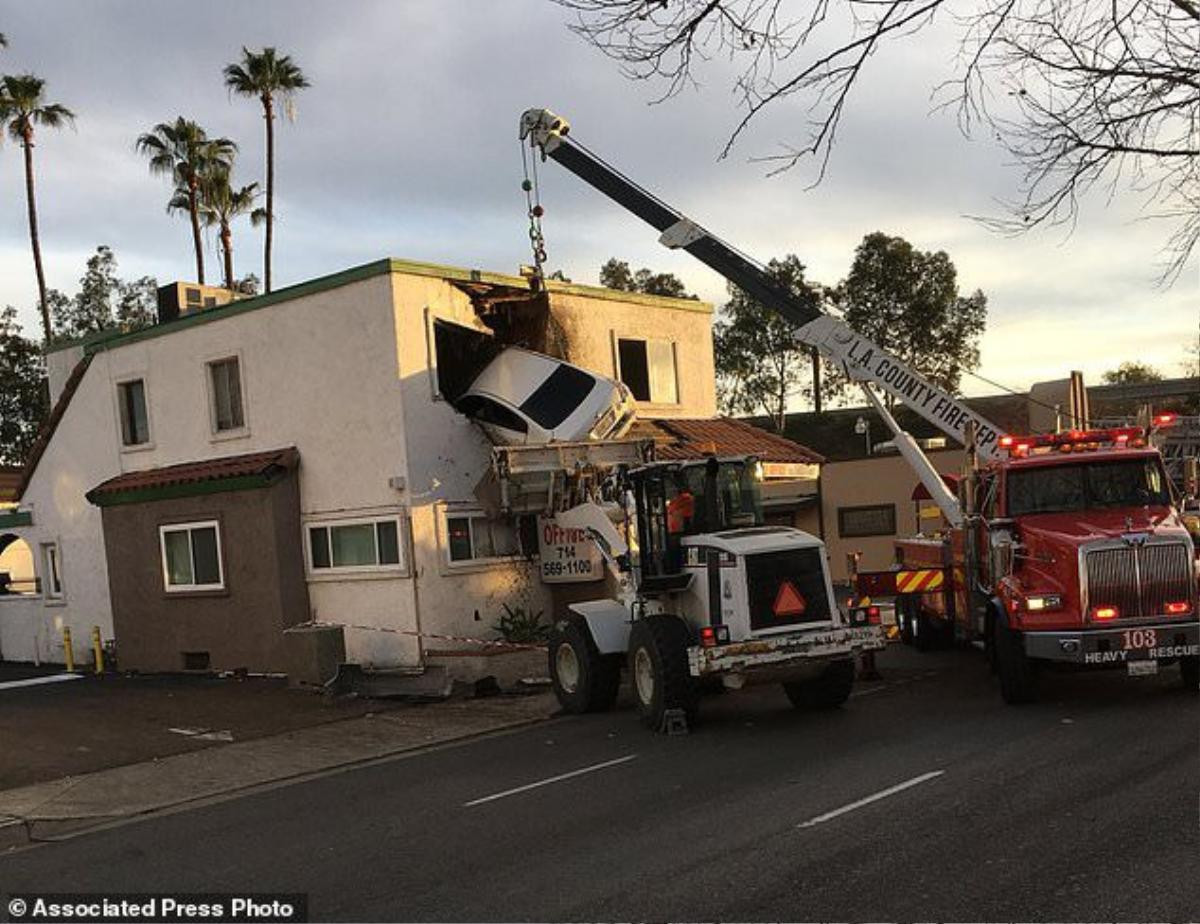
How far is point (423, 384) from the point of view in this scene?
17.9 metres

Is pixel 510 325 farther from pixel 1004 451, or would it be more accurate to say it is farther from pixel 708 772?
pixel 708 772

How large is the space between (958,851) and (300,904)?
3.95m

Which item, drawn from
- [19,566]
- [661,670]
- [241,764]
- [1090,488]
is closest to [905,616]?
[1090,488]

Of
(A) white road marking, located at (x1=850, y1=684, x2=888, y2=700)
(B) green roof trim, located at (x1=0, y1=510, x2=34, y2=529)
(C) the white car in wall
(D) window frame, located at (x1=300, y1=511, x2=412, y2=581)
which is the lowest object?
(A) white road marking, located at (x1=850, y1=684, x2=888, y2=700)

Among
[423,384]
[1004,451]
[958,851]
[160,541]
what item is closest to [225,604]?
[160,541]

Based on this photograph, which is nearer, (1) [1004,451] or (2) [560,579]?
(1) [1004,451]

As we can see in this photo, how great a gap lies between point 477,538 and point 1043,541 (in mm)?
8913

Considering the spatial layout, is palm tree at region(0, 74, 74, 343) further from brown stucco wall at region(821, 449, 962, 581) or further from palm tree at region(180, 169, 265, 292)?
brown stucco wall at region(821, 449, 962, 581)

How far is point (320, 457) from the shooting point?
18.6 m

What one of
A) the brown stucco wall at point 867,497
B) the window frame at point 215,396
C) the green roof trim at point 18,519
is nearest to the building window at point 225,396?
the window frame at point 215,396

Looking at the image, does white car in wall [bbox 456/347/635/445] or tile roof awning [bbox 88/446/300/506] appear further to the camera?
tile roof awning [bbox 88/446/300/506]

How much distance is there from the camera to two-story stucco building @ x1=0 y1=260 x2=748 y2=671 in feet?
58.3

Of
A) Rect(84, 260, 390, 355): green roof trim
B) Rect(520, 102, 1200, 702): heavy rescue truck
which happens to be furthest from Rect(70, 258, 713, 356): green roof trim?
Rect(520, 102, 1200, 702): heavy rescue truck

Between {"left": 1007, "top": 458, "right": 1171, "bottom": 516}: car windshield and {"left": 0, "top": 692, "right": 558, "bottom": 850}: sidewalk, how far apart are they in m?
6.33
